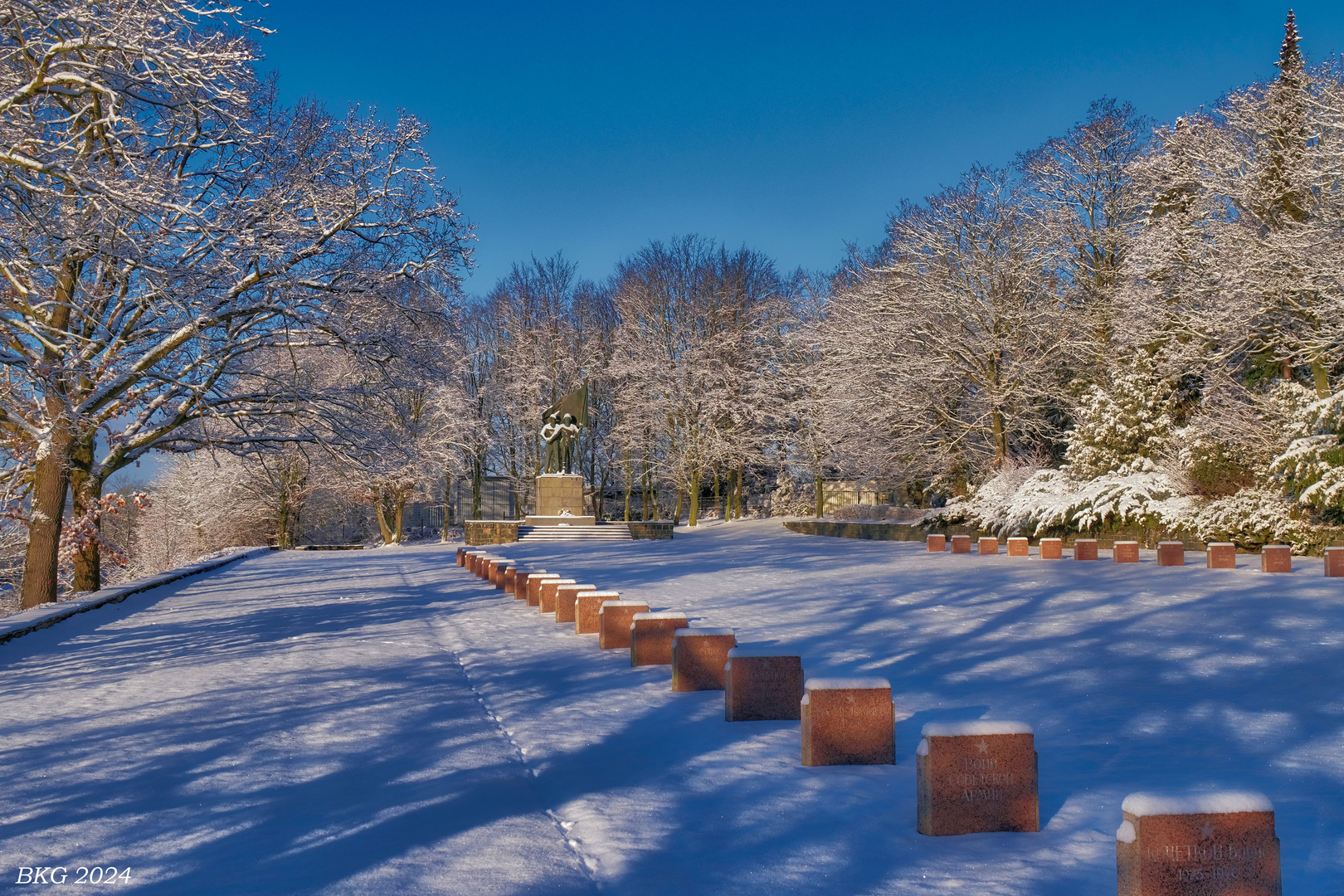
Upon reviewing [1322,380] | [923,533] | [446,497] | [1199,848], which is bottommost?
[1199,848]

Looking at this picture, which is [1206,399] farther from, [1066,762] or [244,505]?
[244,505]

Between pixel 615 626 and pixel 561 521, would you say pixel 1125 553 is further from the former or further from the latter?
pixel 561 521

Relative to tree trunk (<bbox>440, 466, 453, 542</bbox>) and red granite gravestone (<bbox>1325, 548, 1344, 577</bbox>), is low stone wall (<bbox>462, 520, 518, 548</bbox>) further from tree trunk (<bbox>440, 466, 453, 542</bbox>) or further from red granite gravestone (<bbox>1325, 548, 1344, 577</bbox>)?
red granite gravestone (<bbox>1325, 548, 1344, 577</bbox>)

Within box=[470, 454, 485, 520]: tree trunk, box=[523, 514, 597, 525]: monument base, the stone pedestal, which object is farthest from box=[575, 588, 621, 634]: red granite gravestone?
box=[470, 454, 485, 520]: tree trunk

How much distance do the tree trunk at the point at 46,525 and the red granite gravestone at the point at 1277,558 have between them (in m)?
16.3

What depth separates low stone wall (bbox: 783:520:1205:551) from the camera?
20.3 metres

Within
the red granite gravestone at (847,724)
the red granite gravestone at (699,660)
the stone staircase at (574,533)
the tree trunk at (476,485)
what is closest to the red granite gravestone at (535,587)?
the red granite gravestone at (699,660)

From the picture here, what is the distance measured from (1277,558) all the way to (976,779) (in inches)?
468

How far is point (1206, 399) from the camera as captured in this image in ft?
70.1

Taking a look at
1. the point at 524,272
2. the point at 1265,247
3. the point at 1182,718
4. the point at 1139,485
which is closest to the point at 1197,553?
the point at 1139,485

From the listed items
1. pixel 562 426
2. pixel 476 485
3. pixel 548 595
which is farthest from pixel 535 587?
pixel 476 485

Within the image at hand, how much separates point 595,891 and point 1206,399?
21.6 m

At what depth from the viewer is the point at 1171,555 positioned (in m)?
15.8

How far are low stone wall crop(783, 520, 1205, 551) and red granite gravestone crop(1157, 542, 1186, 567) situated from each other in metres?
3.23
